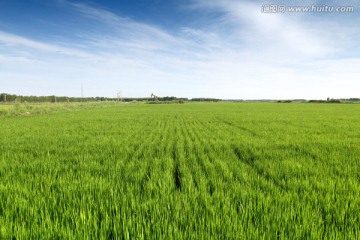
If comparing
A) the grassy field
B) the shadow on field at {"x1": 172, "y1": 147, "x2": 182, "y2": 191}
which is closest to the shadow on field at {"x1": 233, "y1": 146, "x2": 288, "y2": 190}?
the grassy field

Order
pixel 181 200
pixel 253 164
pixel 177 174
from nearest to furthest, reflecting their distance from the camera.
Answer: pixel 181 200
pixel 177 174
pixel 253 164

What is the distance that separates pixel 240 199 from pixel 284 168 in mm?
2466

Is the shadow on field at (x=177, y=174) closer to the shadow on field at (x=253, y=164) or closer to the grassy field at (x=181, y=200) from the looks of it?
the grassy field at (x=181, y=200)

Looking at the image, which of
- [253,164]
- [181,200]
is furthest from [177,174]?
[253,164]

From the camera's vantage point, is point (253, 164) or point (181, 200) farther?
point (253, 164)

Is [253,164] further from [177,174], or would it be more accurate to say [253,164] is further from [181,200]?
[181,200]

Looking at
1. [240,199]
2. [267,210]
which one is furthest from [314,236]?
[240,199]

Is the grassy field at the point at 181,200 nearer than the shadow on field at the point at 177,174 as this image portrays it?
Yes

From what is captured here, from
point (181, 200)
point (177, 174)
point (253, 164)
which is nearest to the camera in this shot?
point (181, 200)

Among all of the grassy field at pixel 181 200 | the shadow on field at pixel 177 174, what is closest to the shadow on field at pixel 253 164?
the grassy field at pixel 181 200

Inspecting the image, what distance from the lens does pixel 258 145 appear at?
28.3 ft

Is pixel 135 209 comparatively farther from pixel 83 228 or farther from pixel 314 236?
pixel 314 236

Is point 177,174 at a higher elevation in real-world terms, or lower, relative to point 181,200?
lower

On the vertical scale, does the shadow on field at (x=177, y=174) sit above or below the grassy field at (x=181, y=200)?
below
